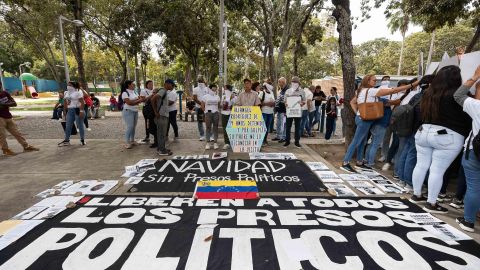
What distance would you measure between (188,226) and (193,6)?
1717 centimetres

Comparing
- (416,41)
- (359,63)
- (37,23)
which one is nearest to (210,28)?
(37,23)

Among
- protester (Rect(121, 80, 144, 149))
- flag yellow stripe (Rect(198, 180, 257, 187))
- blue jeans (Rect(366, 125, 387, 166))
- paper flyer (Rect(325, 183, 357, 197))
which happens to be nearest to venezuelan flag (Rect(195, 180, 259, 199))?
flag yellow stripe (Rect(198, 180, 257, 187))

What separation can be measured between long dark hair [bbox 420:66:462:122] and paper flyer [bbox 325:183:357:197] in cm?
147

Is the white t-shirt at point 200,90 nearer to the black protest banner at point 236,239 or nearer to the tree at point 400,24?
the black protest banner at point 236,239

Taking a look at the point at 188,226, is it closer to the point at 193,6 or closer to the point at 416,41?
the point at 193,6

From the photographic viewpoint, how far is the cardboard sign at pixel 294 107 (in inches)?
273

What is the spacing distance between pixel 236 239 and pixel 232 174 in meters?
→ 2.19

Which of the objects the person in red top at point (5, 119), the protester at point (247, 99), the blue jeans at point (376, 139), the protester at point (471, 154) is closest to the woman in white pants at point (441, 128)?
the protester at point (471, 154)

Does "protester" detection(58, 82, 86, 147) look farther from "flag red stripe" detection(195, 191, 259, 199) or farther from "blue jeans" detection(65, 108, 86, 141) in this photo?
"flag red stripe" detection(195, 191, 259, 199)

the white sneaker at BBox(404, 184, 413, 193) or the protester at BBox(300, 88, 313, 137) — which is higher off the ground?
the protester at BBox(300, 88, 313, 137)

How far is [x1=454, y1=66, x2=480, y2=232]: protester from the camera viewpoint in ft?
9.68

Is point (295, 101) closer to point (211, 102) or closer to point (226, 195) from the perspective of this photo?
point (211, 102)

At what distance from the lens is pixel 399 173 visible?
473 cm

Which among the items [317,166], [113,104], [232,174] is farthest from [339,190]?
[113,104]
